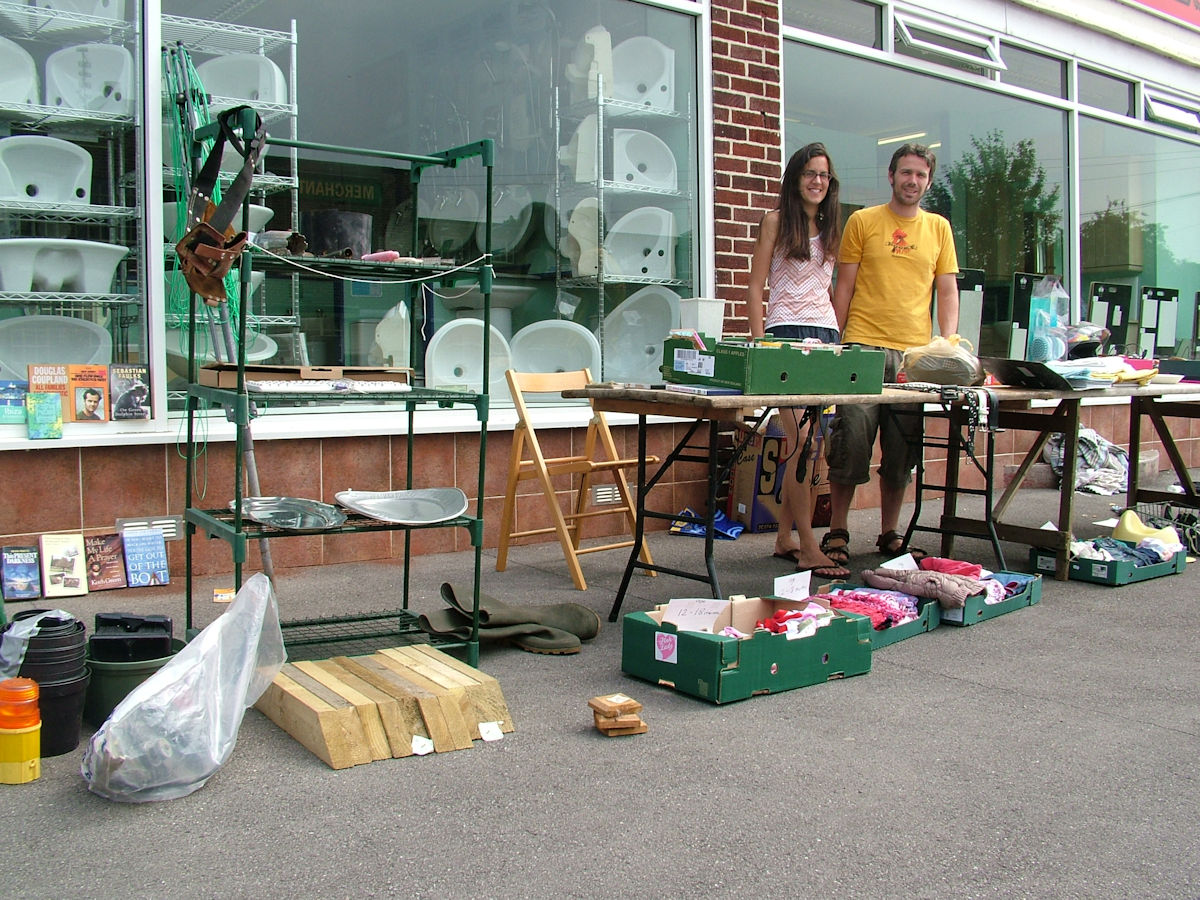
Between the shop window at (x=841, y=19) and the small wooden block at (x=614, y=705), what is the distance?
5.68m

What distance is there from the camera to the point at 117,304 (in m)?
5.29

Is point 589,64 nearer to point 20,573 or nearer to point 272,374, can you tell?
point 272,374

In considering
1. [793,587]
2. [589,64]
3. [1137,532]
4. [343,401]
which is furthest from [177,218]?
[1137,532]

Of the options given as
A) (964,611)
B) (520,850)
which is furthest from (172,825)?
(964,611)

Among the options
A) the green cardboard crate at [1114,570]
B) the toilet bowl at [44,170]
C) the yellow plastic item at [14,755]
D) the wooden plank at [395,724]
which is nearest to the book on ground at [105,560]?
the toilet bowl at [44,170]

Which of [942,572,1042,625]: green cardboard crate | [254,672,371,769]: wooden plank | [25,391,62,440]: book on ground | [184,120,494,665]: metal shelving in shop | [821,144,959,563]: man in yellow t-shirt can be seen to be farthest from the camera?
[821,144,959,563]: man in yellow t-shirt

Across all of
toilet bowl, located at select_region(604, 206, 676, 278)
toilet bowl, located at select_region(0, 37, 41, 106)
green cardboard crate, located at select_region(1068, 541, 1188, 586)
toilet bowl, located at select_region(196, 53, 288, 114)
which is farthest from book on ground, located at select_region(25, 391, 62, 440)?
green cardboard crate, located at select_region(1068, 541, 1188, 586)

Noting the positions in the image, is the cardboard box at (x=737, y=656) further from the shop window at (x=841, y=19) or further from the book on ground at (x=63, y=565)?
the shop window at (x=841, y=19)

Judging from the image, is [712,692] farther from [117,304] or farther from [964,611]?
[117,304]

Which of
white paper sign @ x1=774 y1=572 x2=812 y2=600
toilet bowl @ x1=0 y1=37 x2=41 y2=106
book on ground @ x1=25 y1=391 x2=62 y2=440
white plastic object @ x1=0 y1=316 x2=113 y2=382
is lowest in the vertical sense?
white paper sign @ x1=774 y1=572 x2=812 y2=600

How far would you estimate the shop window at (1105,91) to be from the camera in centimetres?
997

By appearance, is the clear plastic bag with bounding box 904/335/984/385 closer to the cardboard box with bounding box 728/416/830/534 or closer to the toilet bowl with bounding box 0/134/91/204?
the cardboard box with bounding box 728/416/830/534

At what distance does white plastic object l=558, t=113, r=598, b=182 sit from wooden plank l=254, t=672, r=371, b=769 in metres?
4.36

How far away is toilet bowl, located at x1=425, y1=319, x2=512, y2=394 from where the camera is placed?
21.0ft
